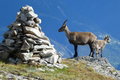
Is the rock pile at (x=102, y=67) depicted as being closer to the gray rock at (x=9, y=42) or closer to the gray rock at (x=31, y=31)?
the gray rock at (x=31, y=31)

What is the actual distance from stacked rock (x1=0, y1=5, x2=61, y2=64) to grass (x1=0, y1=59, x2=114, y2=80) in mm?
1018

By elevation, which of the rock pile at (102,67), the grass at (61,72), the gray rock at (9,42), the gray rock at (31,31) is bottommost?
the grass at (61,72)

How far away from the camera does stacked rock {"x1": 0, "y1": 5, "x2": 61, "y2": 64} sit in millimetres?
29359

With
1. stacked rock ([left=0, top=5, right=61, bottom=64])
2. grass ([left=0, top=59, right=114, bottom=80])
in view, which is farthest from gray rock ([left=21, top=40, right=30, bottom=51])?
grass ([left=0, top=59, right=114, bottom=80])

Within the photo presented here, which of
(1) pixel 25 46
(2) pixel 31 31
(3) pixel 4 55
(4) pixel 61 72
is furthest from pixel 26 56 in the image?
(4) pixel 61 72

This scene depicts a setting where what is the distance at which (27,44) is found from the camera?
2925cm

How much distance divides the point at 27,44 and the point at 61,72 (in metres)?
2.55

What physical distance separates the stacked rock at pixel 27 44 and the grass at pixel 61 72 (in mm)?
1018

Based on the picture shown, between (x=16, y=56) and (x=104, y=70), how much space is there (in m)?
6.91

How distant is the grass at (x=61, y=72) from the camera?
25531 millimetres

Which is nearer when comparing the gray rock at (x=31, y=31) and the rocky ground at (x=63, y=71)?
the rocky ground at (x=63, y=71)

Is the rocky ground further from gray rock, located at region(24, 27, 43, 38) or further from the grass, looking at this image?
gray rock, located at region(24, 27, 43, 38)

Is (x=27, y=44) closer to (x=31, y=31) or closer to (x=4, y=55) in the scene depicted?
(x=31, y=31)

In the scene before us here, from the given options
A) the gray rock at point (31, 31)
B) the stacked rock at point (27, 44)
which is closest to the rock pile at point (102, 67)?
the stacked rock at point (27, 44)
